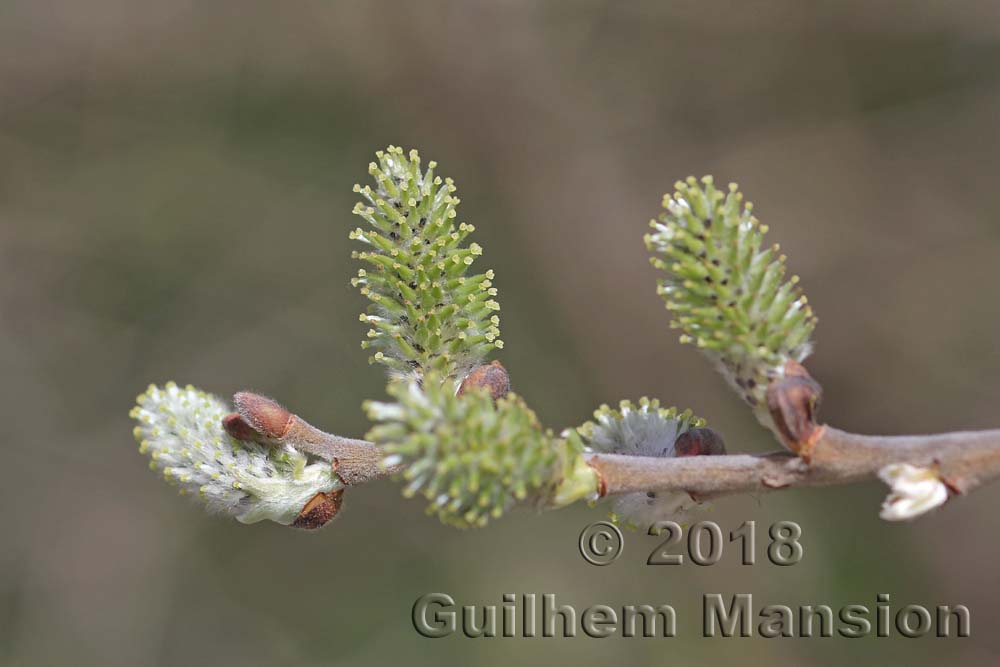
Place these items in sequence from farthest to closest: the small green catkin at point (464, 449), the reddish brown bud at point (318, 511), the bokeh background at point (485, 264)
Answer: the bokeh background at point (485, 264)
the reddish brown bud at point (318, 511)
the small green catkin at point (464, 449)

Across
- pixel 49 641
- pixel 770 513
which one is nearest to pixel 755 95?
pixel 770 513

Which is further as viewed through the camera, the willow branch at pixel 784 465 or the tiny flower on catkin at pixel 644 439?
the tiny flower on catkin at pixel 644 439

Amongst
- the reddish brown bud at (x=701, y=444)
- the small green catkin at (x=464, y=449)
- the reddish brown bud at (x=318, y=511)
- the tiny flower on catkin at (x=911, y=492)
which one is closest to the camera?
the small green catkin at (x=464, y=449)

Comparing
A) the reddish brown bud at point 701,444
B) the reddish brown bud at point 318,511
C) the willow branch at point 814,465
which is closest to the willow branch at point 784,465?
the willow branch at point 814,465

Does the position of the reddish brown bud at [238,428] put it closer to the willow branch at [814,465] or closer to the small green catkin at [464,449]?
the small green catkin at [464,449]

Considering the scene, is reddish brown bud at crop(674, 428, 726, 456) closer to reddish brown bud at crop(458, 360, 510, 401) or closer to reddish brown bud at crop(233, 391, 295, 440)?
reddish brown bud at crop(458, 360, 510, 401)

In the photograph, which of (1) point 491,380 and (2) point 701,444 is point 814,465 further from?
(1) point 491,380

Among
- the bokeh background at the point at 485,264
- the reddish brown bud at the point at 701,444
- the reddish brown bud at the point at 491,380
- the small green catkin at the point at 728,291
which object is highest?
the bokeh background at the point at 485,264
